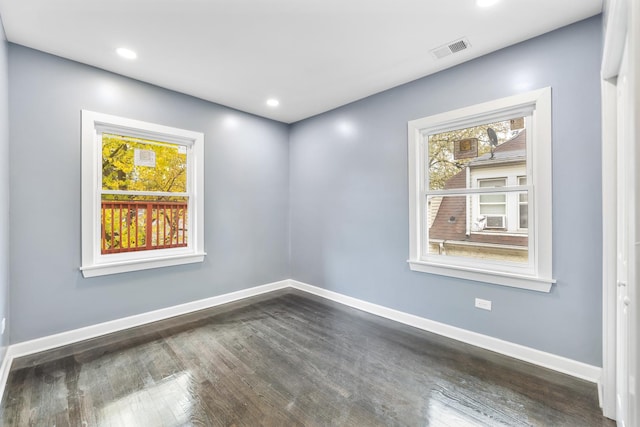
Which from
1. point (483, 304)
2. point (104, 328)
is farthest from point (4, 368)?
point (483, 304)

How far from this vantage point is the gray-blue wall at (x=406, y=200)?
7.18 ft

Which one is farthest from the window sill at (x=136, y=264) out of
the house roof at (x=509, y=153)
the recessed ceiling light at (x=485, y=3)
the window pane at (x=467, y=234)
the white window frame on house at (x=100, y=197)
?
the recessed ceiling light at (x=485, y=3)

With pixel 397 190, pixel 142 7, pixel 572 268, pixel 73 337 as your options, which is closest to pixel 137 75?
pixel 142 7

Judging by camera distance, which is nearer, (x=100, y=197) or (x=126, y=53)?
(x=126, y=53)

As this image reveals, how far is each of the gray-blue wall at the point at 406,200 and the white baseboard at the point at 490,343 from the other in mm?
55

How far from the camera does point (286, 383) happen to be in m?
2.14

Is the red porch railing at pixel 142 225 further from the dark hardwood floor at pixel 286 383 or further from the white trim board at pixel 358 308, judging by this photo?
the dark hardwood floor at pixel 286 383

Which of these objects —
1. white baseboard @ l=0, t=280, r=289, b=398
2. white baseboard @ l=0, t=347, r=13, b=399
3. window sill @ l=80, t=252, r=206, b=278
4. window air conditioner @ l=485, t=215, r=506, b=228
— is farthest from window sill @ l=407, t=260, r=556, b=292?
white baseboard @ l=0, t=347, r=13, b=399

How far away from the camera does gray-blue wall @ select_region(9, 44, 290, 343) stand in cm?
251

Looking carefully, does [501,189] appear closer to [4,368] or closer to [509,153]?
[509,153]

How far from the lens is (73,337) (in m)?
2.74

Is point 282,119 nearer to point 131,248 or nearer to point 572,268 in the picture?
point 131,248

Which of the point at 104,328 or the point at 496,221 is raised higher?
the point at 496,221

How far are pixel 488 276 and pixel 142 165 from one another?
3740mm
